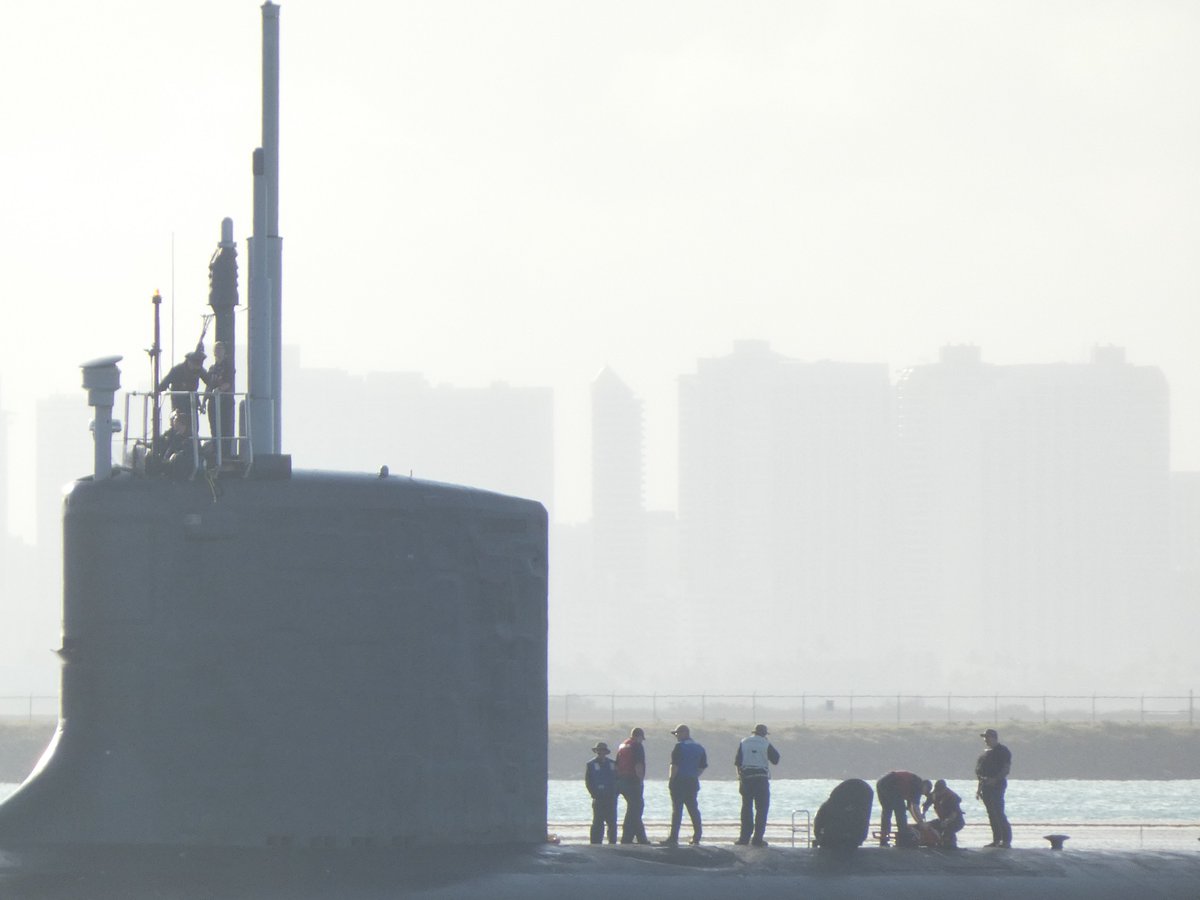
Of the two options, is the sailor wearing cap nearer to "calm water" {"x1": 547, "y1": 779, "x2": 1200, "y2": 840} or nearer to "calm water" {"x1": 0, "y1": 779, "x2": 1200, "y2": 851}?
"calm water" {"x1": 0, "y1": 779, "x2": 1200, "y2": 851}

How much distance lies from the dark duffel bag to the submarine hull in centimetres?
314

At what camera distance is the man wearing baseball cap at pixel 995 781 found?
17.6 meters

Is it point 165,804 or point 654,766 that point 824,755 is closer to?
point 654,766

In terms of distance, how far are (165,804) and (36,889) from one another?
1010 mm

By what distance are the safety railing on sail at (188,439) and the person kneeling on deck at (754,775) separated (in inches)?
245

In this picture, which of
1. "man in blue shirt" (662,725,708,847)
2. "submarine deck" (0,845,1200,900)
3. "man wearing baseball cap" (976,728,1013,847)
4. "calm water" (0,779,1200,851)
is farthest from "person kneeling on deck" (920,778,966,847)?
"calm water" (0,779,1200,851)

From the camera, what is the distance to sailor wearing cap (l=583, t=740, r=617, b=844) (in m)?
18.4

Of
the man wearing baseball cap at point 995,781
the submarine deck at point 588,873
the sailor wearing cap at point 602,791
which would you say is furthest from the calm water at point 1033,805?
the submarine deck at point 588,873

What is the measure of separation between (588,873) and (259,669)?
267 centimetres

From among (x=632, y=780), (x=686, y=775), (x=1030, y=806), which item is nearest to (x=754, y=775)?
(x=686, y=775)

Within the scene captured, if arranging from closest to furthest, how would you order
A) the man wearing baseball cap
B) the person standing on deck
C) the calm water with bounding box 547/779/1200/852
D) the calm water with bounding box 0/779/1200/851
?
1. the man wearing baseball cap
2. the person standing on deck
3. the calm water with bounding box 547/779/1200/852
4. the calm water with bounding box 0/779/1200/851

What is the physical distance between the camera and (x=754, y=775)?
18.5 meters

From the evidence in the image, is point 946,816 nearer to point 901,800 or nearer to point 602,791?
point 901,800

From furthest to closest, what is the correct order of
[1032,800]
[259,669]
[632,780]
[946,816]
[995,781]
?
[1032,800] < [632,780] < [995,781] < [946,816] < [259,669]
